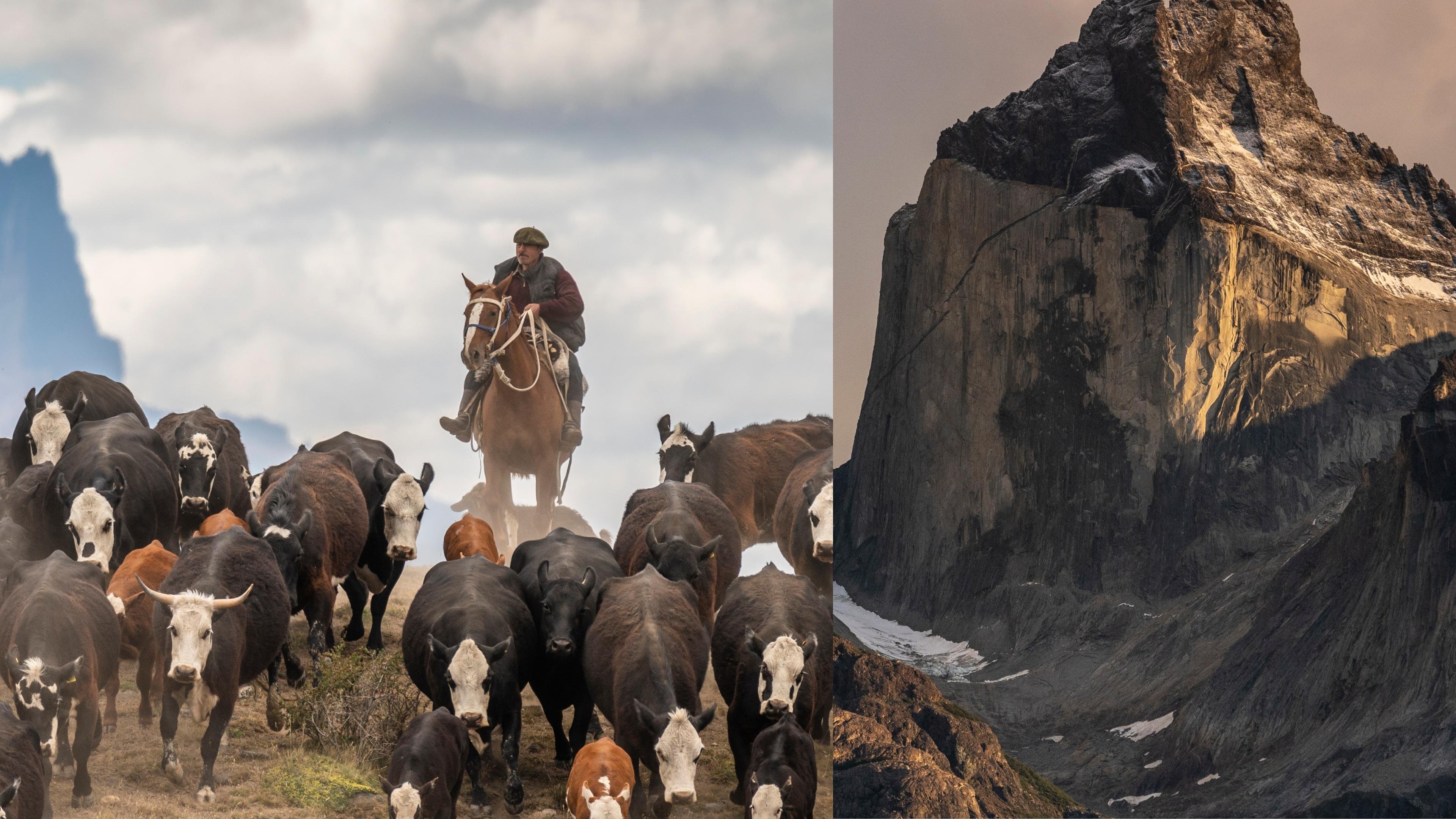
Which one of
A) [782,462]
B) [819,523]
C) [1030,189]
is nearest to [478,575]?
[819,523]

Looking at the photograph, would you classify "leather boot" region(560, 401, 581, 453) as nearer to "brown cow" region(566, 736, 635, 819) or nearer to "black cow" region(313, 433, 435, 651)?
"black cow" region(313, 433, 435, 651)

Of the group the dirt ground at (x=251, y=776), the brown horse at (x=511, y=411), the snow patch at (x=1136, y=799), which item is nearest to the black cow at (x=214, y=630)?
the dirt ground at (x=251, y=776)

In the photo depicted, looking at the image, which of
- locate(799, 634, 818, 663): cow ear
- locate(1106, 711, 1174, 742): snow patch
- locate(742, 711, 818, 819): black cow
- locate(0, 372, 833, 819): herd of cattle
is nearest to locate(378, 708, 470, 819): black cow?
locate(0, 372, 833, 819): herd of cattle

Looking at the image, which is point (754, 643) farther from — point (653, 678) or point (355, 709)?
point (355, 709)

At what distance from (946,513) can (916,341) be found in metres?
2.62

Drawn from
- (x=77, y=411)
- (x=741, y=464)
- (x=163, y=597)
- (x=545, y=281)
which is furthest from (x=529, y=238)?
(x=163, y=597)

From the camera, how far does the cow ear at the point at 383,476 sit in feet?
40.3

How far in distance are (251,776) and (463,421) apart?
6061mm

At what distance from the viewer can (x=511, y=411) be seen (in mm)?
14805

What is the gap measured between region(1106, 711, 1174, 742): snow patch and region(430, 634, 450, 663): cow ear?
1269 centimetres

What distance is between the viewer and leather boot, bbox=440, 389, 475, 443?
1512 cm

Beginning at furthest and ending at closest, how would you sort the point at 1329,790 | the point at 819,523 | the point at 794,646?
the point at 1329,790
the point at 819,523
the point at 794,646

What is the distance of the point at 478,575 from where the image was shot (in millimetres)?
10656

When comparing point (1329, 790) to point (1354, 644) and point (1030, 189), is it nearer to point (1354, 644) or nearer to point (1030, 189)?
point (1354, 644)
